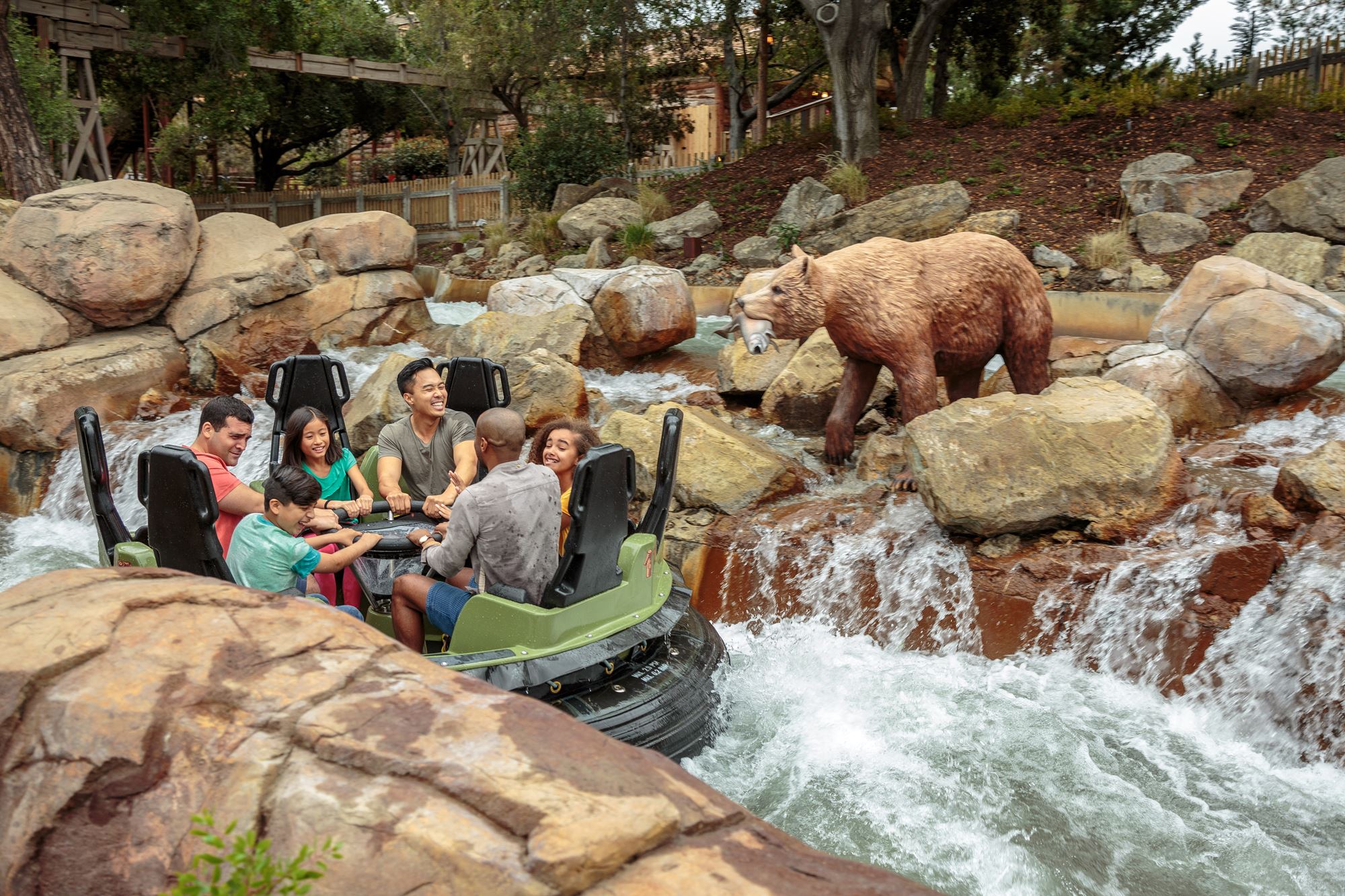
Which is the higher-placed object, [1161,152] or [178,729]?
[1161,152]

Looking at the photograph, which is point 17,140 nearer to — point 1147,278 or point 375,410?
point 375,410

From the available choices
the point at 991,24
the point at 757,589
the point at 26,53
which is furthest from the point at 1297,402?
the point at 26,53

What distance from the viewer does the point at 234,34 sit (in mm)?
17031

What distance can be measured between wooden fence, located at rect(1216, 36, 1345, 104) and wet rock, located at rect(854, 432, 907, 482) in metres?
10.2

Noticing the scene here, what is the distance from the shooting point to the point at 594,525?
3717 millimetres

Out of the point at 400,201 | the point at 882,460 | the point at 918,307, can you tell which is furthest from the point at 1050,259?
the point at 400,201

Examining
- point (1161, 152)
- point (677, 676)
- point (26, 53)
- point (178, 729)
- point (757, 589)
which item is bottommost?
point (757, 589)

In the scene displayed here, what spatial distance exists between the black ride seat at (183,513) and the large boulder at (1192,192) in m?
10.9

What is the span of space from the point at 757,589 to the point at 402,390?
87.4 inches

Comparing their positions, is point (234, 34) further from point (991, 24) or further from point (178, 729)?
point (178, 729)

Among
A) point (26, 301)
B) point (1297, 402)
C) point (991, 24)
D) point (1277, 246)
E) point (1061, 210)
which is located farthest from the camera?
point (991, 24)

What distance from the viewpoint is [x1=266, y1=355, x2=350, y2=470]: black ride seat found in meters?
5.47

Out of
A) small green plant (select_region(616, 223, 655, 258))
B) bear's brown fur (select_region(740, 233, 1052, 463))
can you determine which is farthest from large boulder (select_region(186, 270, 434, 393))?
bear's brown fur (select_region(740, 233, 1052, 463))

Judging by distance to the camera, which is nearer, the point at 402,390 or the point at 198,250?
the point at 402,390
